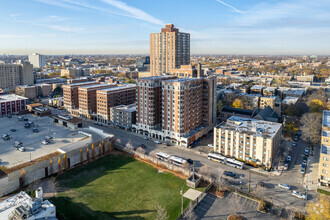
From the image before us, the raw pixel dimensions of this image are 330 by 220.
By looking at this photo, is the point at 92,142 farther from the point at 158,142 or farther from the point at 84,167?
the point at 158,142

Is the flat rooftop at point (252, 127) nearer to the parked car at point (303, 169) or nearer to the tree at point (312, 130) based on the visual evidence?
the parked car at point (303, 169)

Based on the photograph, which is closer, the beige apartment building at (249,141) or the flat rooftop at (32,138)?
the flat rooftop at (32,138)

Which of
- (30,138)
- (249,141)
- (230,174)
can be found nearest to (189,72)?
(249,141)

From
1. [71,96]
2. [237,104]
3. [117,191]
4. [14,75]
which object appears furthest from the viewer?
[14,75]

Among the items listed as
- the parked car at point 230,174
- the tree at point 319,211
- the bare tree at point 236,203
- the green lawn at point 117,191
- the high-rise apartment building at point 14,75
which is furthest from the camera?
the high-rise apartment building at point 14,75

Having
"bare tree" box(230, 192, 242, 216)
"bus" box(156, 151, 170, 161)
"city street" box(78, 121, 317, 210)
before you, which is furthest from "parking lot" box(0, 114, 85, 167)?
"bare tree" box(230, 192, 242, 216)

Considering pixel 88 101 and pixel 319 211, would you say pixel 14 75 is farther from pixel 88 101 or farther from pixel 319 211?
pixel 319 211

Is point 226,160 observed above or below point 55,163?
below

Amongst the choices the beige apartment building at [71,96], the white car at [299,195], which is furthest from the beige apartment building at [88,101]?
the white car at [299,195]
